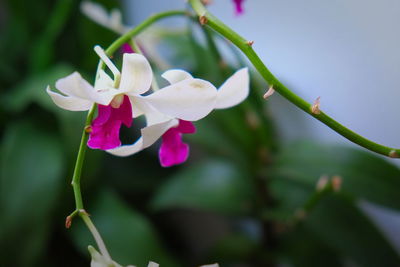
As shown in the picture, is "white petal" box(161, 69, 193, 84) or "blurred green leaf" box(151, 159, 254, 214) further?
"blurred green leaf" box(151, 159, 254, 214)

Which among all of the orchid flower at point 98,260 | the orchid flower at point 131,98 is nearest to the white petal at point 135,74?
the orchid flower at point 131,98

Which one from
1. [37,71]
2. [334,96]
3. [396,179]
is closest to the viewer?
[396,179]

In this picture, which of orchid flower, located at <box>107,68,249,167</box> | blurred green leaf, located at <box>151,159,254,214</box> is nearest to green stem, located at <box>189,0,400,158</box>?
orchid flower, located at <box>107,68,249,167</box>

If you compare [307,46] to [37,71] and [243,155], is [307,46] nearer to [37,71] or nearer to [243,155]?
[243,155]

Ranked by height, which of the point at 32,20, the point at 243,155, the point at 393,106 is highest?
the point at 32,20

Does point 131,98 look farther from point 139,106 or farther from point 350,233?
point 350,233

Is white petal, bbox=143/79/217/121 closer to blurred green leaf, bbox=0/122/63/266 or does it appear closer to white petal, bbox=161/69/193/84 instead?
white petal, bbox=161/69/193/84

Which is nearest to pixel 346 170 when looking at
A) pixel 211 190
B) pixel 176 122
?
pixel 211 190

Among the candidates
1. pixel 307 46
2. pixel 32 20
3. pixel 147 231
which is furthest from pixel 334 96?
pixel 32 20
